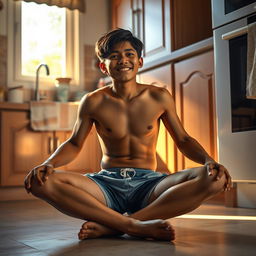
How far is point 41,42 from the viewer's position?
3812mm

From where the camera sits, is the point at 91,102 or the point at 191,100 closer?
the point at 91,102

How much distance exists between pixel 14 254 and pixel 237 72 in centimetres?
152

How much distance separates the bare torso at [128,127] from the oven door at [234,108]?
2.34 feet

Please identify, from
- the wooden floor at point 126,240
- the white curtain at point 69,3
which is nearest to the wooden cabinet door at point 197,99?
the wooden floor at point 126,240

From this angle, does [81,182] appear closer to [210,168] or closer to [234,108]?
[210,168]

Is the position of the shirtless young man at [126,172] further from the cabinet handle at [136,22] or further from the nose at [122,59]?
the cabinet handle at [136,22]

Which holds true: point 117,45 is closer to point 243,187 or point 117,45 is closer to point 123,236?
point 123,236

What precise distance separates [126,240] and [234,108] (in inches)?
46.0

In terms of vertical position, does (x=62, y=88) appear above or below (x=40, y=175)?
above

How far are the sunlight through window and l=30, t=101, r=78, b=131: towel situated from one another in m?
0.58

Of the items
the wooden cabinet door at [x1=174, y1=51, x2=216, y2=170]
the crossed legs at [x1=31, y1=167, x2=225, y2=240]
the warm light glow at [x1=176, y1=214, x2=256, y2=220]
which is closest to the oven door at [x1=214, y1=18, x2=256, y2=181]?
the wooden cabinet door at [x1=174, y1=51, x2=216, y2=170]

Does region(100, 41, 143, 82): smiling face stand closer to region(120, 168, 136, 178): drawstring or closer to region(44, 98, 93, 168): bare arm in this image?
region(44, 98, 93, 168): bare arm

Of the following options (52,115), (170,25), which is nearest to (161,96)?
(170,25)

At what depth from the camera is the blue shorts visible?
147 centimetres
